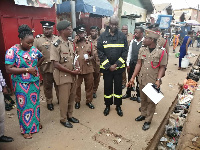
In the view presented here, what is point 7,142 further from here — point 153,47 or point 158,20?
point 158,20

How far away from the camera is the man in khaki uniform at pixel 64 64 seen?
9.51ft

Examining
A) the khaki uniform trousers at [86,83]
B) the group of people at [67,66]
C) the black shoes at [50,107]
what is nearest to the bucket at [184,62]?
the group of people at [67,66]

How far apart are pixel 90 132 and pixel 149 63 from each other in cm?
182

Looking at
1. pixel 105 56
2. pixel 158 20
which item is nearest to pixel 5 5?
pixel 105 56

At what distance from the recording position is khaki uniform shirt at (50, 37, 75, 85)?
288cm

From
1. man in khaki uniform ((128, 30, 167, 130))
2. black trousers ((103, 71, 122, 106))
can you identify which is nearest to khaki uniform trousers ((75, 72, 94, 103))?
black trousers ((103, 71, 122, 106))

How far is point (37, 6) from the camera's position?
15.4 ft

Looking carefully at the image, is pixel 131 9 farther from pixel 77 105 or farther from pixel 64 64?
pixel 64 64

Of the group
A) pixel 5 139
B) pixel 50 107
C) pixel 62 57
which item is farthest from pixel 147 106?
pixel 5 139

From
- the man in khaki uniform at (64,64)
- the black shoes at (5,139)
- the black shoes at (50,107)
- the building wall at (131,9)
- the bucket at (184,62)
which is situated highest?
the building wall at (131,9)

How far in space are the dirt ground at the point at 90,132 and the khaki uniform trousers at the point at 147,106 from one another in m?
0.25

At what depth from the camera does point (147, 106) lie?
3459mm

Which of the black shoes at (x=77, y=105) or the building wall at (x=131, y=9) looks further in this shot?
the building wall at (x=131, y=9)

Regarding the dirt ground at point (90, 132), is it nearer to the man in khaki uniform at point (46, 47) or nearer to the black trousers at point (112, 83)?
the black trousers at point (112, 83)
